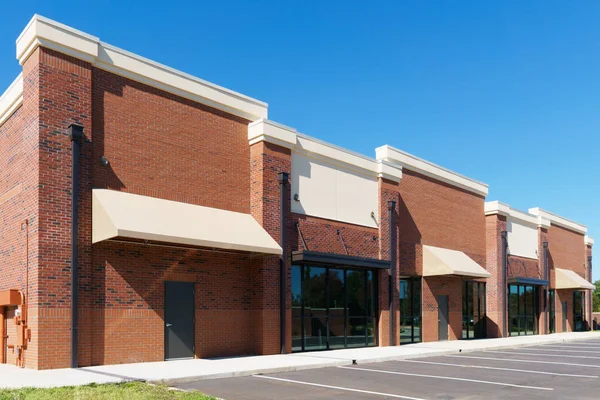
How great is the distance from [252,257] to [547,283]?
23368 mm

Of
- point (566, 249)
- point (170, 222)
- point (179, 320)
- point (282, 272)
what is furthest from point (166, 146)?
point (566, 249)

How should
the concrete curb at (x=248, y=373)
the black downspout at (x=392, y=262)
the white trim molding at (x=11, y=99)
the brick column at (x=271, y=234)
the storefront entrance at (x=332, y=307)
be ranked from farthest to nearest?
the black downspout at (x=392, y=262)
the storefront entrance at (x=332, y=307)
the brick column at (x=271, y=234)
the white trim molding at (x=11, y=99)
the concrete curb at (x=248, y=373)

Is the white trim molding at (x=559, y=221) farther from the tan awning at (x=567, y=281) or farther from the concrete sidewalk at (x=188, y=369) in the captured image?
the concrete sidewalk at (x=188, y=369)

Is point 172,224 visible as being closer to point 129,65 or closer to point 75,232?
point 75,232

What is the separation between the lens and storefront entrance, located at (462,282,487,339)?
30.3 meters

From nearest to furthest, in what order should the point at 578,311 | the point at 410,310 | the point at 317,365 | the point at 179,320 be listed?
the point at 317,365 → the point at 179,320 → the point at 410,310 → the point at 578,311

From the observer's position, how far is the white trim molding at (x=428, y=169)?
84.5 feet

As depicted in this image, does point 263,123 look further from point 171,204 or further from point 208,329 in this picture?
point 208,329

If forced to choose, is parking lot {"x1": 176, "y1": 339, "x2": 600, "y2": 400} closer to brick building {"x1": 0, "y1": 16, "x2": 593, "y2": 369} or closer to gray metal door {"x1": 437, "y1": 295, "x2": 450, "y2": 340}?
brick building {"x1": 0, "y1": 16, "x2": 593, "y2": 369}

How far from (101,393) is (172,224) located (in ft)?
20.4

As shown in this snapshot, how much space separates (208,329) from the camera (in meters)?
18.1

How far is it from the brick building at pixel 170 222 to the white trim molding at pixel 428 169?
128 mm

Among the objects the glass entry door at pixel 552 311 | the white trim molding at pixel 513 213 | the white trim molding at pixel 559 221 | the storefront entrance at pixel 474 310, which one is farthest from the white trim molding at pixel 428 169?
the glass entry door at pixel 552 311

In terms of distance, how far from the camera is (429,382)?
1383 cm
